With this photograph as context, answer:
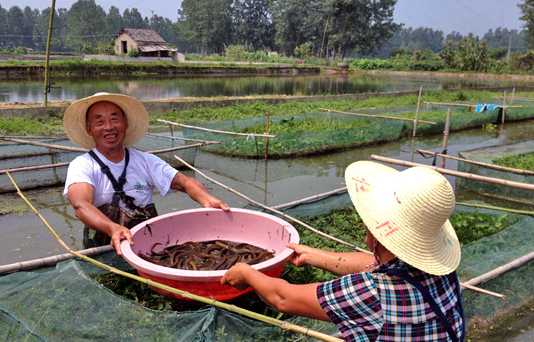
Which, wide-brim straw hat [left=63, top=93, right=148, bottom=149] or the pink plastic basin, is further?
wide-brim straw hat [left=63, top=93, right=148, bottom=149]

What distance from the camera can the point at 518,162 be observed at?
8.77 m

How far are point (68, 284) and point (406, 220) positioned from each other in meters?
2.33

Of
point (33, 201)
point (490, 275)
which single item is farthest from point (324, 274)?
point (33, 201)

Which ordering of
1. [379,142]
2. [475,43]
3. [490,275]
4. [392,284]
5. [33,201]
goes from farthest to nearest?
[475,43]
[379,142]
[33,201]
[490,275]
[392,284]

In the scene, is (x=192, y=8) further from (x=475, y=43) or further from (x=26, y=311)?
(x=26, y=311)

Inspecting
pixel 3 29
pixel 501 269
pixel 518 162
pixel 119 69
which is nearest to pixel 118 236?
pixel 501 269

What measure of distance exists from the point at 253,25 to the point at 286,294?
84.8m

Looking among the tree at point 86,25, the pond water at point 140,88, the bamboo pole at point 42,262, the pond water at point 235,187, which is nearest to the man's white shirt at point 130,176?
the bamboo pole at point 42,262

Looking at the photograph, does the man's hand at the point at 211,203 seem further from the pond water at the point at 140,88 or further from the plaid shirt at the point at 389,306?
the pond water at the point at 140,88

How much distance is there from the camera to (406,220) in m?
1.58

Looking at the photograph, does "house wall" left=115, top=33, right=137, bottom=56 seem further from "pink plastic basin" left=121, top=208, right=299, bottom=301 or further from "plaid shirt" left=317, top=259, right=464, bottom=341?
"plaid shirt" left=317, top=259, right=464, bottom=341

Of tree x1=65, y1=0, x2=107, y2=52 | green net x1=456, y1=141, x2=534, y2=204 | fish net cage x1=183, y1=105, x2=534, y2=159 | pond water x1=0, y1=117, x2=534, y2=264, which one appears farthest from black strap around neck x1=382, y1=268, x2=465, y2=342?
tree x1=65, y1=0, x2=107, y2=52

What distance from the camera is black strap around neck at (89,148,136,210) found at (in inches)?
122

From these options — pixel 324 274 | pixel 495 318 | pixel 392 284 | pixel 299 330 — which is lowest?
pixel 495 318
